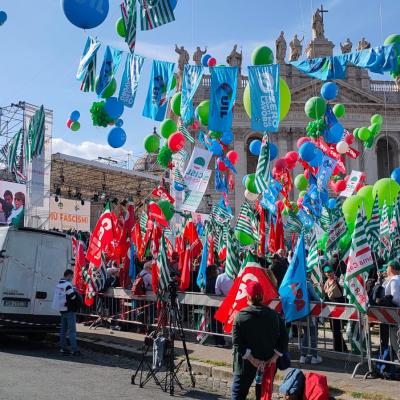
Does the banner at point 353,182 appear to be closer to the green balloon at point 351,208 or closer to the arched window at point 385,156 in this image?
the green balloon at point 351,208

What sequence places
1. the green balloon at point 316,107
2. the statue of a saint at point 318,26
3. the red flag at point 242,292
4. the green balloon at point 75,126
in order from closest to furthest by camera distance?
the red flag at point 242,292, the green balloon at point 316,107, the green balloon at point 75,126, the statue of a saint at point 318,26

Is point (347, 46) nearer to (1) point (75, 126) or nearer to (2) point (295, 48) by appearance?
(2) point (295, 48)

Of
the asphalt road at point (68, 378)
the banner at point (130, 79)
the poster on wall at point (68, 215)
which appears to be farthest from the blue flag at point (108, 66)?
the poster on wall at point (68, 215)

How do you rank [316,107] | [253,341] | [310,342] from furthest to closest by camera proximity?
[316,107], [310,342], [253,341]

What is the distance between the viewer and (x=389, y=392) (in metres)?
6.71

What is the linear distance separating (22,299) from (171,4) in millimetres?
6335

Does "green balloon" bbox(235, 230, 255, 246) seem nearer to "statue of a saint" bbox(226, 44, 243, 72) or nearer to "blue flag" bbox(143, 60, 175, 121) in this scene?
"blue flag" bbox(143, 60, 175, 121)

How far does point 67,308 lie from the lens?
10180mm

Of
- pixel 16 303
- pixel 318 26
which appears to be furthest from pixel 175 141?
pixel 318 26

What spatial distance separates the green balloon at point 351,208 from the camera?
14422 mm

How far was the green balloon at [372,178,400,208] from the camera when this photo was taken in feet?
48.5

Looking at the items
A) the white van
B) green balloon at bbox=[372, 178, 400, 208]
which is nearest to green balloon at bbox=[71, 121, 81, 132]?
the white van

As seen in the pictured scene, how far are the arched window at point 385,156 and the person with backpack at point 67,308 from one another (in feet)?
129

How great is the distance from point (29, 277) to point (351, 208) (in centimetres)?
857
